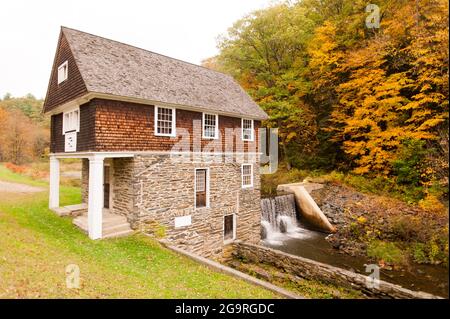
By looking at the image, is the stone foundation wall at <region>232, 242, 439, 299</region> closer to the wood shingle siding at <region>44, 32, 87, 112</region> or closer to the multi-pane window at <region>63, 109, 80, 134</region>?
the multi-pane window at <region>63, 109, 80, 134</region>

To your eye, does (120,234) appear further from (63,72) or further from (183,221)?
(63,72)

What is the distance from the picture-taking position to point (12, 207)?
1435cm

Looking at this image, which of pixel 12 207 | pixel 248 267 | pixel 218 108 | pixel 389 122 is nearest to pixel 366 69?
pixel 389 122

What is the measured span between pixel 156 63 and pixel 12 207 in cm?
1143

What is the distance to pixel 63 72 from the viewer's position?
1257 centimetres

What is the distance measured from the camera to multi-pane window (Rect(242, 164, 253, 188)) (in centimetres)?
1658

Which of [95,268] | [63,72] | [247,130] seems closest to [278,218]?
[247,130]

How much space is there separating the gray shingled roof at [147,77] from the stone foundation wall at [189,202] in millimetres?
3029

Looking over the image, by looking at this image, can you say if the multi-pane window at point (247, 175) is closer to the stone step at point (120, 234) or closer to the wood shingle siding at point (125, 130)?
the wood shingle siding at point (125, 130)

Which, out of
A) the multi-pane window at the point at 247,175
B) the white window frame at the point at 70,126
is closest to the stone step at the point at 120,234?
the white window frame at the point at 70,126

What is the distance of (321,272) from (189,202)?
6.98 meters

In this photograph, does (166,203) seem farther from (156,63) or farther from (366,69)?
(366,69)

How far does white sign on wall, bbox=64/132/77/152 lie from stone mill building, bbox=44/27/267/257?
5cm

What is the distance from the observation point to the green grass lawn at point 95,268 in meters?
6.61
